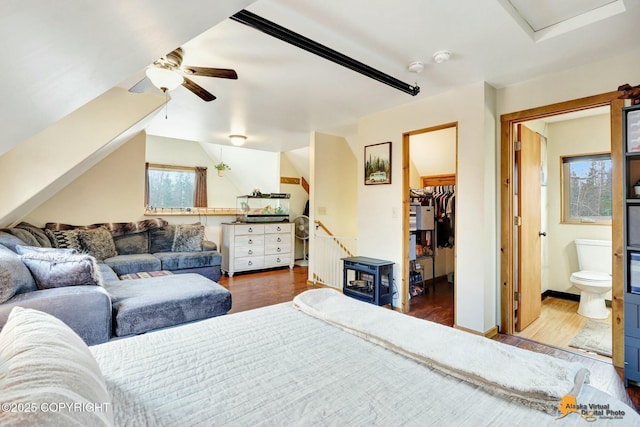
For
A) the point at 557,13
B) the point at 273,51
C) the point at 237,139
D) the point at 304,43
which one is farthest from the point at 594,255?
the point at 237,139

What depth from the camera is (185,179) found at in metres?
7.34

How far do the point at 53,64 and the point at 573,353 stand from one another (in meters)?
3.68

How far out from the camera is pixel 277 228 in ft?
19.1

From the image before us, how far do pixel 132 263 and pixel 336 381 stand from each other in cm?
380

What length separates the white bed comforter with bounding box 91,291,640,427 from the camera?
0.83 metres

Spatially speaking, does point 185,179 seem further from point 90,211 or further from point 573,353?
point 573,353

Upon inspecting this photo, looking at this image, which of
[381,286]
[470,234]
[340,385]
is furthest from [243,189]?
[340,385]

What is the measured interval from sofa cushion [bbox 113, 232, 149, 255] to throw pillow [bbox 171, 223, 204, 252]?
15.8 inches

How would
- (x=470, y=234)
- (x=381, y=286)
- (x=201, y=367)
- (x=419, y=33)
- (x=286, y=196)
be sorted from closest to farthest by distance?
(x=201, y=367), (x=419, y=33), (x=470, y=234), (x=381, y=286), (x=286, y=196)

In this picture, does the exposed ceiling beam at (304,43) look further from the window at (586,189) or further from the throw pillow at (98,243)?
the throw pillow at (98,243)

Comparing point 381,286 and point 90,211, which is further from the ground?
point 90,211

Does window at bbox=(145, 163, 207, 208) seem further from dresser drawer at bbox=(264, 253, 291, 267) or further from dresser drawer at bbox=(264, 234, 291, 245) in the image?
dresser drawer at bbox=(264, 253, 291, 267)

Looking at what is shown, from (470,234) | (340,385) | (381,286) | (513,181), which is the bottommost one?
(381,286)

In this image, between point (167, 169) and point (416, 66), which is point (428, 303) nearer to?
point (416, 66)
